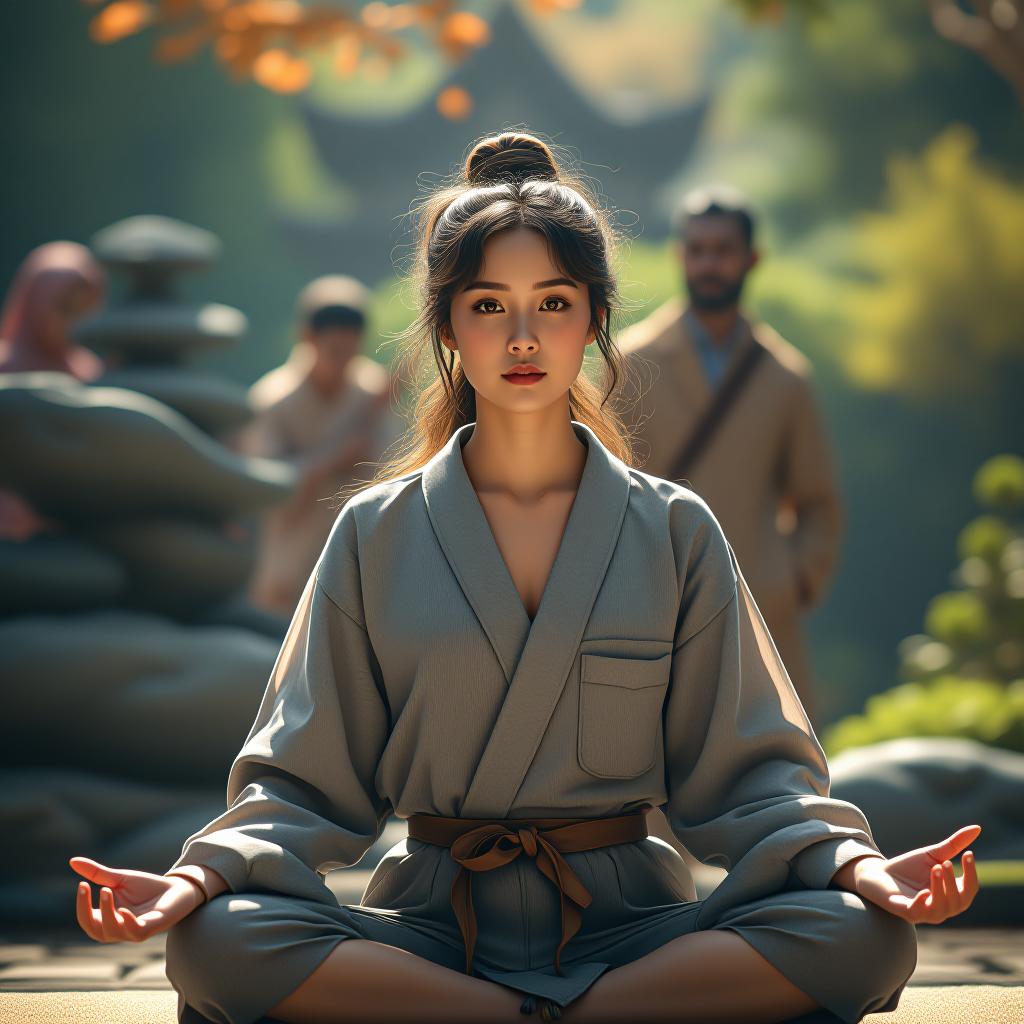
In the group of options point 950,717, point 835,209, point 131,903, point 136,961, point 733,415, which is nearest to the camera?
point 131,903

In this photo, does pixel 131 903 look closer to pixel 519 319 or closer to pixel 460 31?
pixel 519 319

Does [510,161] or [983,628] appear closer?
[510,161]

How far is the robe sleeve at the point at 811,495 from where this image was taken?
541cm

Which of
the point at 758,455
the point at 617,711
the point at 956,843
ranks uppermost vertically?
the point at 758,455

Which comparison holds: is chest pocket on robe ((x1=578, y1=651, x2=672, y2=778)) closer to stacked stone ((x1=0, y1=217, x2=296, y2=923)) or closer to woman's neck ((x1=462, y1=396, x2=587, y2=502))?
woman's neck ((x1=462, y1=396, x2=587, y2=502))

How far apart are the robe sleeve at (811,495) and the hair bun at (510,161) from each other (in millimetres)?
2617

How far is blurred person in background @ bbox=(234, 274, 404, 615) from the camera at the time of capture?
7.75m

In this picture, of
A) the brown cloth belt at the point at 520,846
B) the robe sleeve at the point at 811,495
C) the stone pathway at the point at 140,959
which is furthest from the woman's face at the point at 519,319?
the robe sleeve at the point at 811,495

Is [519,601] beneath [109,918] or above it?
above

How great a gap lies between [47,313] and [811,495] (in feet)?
10.7

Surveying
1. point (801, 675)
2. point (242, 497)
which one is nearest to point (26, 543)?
point (242, 497)

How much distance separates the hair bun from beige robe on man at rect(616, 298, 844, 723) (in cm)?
228

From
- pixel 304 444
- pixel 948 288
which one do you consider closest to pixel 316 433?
pixel 304 444

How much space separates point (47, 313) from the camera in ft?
22.6
